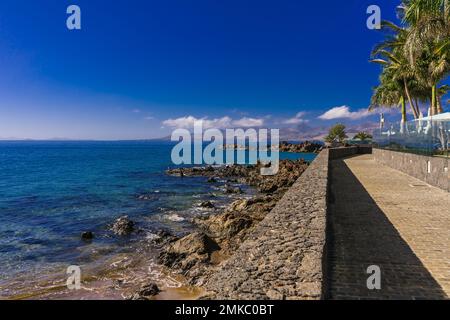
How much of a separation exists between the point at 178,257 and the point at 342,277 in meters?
6.16

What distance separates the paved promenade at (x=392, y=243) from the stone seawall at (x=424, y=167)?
34.0 inches

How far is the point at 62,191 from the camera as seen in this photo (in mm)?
31547

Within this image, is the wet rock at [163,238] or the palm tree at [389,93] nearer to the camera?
the wet rock at [163,238]

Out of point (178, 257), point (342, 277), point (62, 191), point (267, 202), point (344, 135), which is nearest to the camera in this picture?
point (342, 277)

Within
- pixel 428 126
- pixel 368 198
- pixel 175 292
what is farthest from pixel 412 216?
pixel 428 126

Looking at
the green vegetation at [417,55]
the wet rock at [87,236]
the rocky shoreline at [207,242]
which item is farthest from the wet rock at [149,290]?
the green vegetation at [417,55]

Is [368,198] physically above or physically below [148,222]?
above

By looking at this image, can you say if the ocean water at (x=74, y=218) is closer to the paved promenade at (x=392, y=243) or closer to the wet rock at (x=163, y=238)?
the wet rock at (x=163, y=238)

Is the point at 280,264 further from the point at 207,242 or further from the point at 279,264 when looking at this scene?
the point at 207,242

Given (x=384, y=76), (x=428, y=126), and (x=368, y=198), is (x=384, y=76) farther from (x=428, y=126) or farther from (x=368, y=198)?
(x=368, y=198)

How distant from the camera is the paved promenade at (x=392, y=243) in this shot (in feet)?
17.4

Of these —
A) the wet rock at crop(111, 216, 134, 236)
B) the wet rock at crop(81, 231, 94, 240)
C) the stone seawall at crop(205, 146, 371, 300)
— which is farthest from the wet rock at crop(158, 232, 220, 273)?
the wet rock at crop(81, 231, 94, 240)

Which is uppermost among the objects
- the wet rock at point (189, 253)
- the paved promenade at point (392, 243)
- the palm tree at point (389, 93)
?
the palm tree at point (389, 93)
